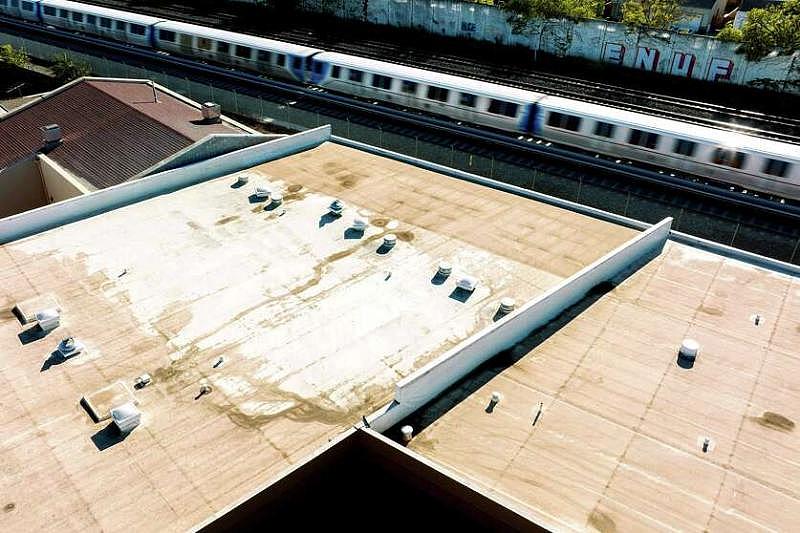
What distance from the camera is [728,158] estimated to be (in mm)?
34406

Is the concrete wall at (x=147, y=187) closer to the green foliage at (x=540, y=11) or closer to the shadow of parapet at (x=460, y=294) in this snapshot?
the shadow of parapet at (x=460, y=294)

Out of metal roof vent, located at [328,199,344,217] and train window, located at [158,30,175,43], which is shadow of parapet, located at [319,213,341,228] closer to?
metal roof vent, located at [328,199,344,217]

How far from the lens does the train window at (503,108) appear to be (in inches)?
1614

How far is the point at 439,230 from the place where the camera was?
26719mm

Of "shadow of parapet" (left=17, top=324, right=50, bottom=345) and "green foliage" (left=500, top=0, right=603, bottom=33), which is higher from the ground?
"green foliage" (left=500, top=0, right=603, bottom=33)

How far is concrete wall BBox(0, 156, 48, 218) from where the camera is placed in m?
32.3

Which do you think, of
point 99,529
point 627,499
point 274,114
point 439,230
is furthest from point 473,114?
point 99,529

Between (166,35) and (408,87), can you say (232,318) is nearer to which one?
(408,87)

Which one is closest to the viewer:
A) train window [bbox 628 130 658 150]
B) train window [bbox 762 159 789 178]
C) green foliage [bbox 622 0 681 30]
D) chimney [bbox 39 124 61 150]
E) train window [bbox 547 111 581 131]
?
train window [bbox 762 159 789 178]

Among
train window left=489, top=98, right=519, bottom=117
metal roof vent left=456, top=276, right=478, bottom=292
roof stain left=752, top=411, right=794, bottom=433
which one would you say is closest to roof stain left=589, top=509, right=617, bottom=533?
roof stain left=752, top=411, right=794, bottom=433

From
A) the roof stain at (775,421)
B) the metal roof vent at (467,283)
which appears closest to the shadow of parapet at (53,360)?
the metal roof vent at (467,283)

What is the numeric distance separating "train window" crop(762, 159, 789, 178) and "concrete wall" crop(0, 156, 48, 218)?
39.9m

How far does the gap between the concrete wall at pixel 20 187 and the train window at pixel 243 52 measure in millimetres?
26235

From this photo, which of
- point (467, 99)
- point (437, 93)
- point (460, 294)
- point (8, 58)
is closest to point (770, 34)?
point (467, 99)
